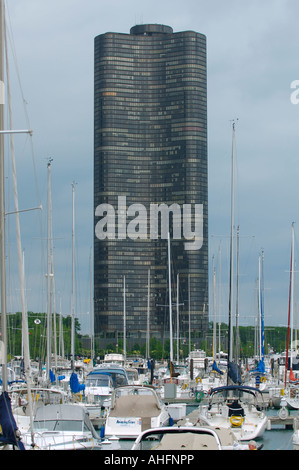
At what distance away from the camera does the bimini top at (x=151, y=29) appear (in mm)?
197375

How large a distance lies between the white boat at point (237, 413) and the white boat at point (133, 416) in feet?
6.93

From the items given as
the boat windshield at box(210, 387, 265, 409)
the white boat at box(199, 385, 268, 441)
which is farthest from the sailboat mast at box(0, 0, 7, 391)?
the boat windshield at box(210, 387, 265, 409)

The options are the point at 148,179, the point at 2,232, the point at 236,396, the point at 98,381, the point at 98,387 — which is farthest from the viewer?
the point at 148,179

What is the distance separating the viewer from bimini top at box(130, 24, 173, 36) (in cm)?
19738

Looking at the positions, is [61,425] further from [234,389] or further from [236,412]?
→ [234,389]

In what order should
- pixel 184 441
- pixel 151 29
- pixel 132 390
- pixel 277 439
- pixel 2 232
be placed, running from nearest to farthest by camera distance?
pixel 184 441, pixel 2 232, pixel 277 439, pixel 132 390, pixel 151 29

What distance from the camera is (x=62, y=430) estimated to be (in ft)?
89.4

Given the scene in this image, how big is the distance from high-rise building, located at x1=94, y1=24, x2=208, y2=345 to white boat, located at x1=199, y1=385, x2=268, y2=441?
134827 mm

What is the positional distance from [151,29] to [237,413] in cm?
17546

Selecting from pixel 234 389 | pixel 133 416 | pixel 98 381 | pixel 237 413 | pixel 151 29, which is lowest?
pixel 98 381

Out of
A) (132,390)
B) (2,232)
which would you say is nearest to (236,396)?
(132,390)

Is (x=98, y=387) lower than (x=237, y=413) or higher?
lower

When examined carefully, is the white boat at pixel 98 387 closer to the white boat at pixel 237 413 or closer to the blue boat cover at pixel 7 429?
the white boat at pixel 237 413
